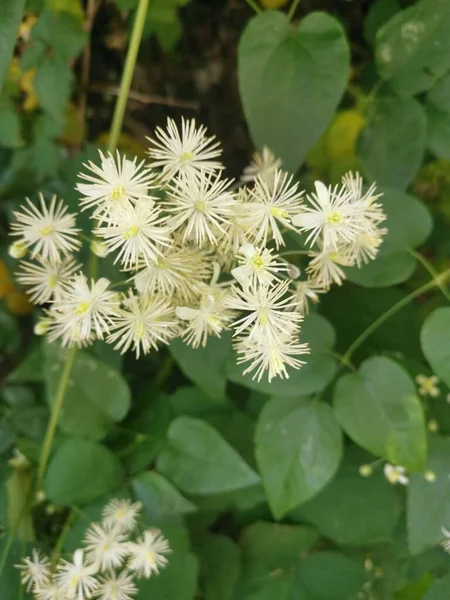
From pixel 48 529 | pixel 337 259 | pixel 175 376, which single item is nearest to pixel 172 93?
pixel 175 376

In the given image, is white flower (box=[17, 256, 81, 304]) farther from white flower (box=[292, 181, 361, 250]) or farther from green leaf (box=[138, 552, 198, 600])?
green leaf (box=[138, 552, 198, 600])

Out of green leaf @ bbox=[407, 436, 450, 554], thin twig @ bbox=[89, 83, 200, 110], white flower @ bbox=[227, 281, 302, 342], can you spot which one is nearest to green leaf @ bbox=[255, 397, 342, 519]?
green leaf @ bbox=[407, 436, 450, 554]

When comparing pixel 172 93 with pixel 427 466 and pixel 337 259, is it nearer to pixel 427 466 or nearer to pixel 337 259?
pixel 337 259

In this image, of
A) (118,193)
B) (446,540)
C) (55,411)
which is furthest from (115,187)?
(446,540)

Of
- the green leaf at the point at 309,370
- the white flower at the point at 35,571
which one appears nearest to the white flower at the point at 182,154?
the green leaf at the point at 309,370

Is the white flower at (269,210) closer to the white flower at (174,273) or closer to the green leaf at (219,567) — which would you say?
the white flower at (174,273)

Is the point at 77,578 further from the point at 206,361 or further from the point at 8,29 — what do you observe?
the point at 8,29
